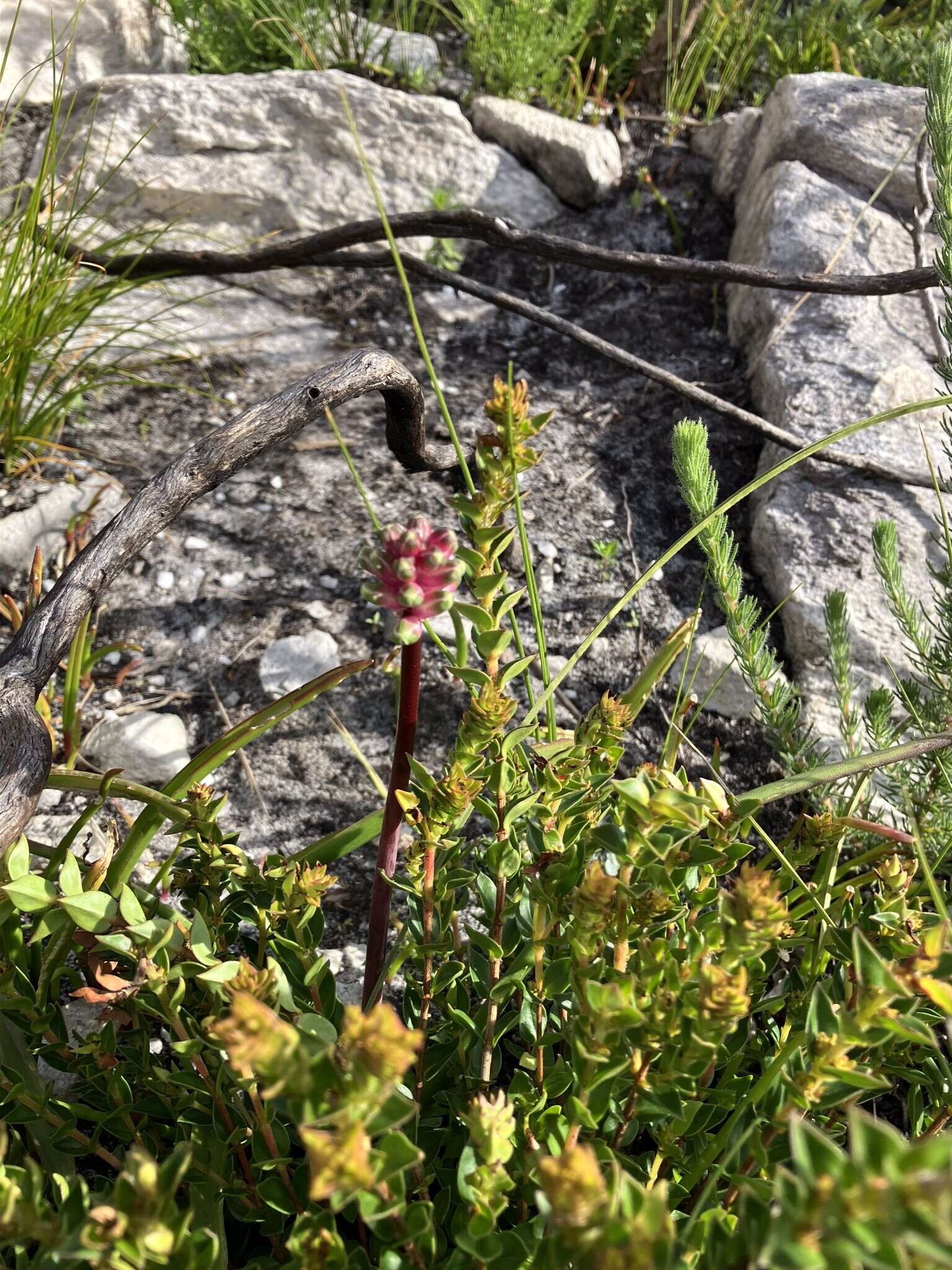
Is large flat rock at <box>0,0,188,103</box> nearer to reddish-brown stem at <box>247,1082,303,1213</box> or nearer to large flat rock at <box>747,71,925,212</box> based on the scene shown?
large flat rock at <box>747,71,925,212</box>

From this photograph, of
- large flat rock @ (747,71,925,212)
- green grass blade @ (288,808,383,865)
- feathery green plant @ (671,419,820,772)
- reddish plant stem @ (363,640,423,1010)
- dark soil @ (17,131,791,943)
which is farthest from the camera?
large flat rock @ (747,71,925,212)

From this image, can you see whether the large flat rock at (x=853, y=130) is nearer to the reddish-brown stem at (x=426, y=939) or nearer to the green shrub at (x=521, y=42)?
the green shrub at (x=521, y=42)

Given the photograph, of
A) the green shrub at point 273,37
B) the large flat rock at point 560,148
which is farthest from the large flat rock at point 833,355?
the green shrub at point 273,37

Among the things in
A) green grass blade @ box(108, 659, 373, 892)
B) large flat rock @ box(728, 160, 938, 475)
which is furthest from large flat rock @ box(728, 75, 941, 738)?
green grass blade @ box(108, 659, 373, 892)

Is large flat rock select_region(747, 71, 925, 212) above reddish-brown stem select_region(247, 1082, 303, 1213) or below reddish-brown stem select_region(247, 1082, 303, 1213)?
above

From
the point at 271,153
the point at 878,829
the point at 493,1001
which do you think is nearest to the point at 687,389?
the point at 878,829

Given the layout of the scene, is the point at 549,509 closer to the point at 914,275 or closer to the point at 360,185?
the point at 914,275

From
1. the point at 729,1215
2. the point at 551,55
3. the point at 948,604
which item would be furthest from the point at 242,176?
the point at 729,1215
